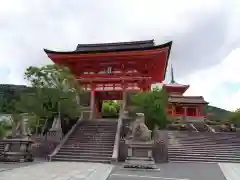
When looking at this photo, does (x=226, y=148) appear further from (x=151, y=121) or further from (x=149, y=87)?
(x=149, y=87)

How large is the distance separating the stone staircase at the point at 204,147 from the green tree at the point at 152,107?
63.5 inches

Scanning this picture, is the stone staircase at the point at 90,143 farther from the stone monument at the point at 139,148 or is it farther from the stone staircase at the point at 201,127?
the stone staircase at the point at 201,127

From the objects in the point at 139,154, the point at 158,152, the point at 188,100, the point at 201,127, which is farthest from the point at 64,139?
the point at 188,100

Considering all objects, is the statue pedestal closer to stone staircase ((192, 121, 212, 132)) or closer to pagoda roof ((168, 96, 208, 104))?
stone staircase ((192, 121, 212, 132))

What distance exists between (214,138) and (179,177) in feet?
40.1

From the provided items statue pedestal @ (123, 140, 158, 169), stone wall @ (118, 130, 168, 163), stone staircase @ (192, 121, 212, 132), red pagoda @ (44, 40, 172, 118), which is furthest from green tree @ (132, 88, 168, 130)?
statue pedestal @ (123, 140, 158, 169)

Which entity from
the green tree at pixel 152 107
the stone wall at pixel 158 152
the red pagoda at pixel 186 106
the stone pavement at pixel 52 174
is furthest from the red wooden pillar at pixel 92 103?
the stone pavement at pixel 52 174

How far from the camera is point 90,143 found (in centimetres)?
1938

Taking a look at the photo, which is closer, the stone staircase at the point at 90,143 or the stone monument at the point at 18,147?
the stone monument at the point at 18,147

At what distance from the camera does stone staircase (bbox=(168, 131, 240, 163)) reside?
57.5 ft

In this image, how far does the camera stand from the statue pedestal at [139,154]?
510 inches

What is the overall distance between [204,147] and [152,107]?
484 centimetres

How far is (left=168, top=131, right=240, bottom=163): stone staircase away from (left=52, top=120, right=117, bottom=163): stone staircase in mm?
4132

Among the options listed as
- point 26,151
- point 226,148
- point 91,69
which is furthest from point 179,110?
point 26,151
